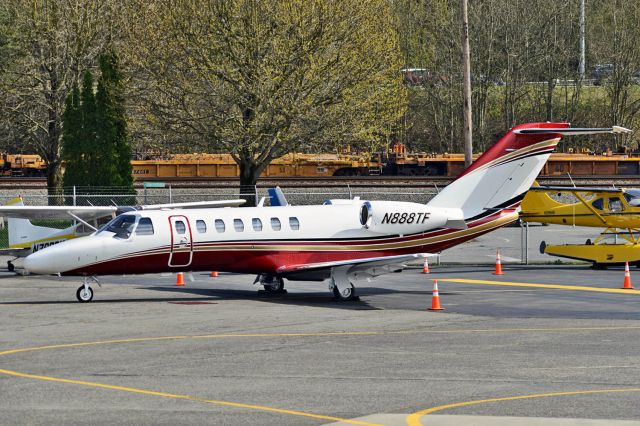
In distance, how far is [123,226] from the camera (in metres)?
27.8

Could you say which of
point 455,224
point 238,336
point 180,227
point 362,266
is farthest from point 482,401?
point 455,224

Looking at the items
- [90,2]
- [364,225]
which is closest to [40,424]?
[364,225]

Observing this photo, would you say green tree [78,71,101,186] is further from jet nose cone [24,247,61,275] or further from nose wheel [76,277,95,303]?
jet nose cone [24,247,61,275]

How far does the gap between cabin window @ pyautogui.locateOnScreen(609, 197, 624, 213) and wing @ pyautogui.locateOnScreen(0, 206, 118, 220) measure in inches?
631

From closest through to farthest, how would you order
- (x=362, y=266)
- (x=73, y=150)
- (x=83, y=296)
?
(x=362, y=266) → (x=83, y=296) → (x=73, y=150)

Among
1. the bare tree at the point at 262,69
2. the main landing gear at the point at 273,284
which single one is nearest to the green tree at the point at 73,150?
the bare tree at the point at 262,69

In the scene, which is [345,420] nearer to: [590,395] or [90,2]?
[590,395]

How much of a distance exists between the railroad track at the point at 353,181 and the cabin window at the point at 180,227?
30.0 meters

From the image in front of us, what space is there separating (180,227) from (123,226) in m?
1.38

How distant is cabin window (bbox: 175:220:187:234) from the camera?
Result: 1102 inches

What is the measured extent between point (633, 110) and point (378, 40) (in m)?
42.2

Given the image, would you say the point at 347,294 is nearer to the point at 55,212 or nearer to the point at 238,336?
the point at 238,336

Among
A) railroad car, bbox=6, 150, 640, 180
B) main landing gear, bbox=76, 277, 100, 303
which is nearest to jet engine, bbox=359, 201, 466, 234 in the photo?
main landing gear, bbox=76, 277, 100, 303

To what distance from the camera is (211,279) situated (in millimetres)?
34531
